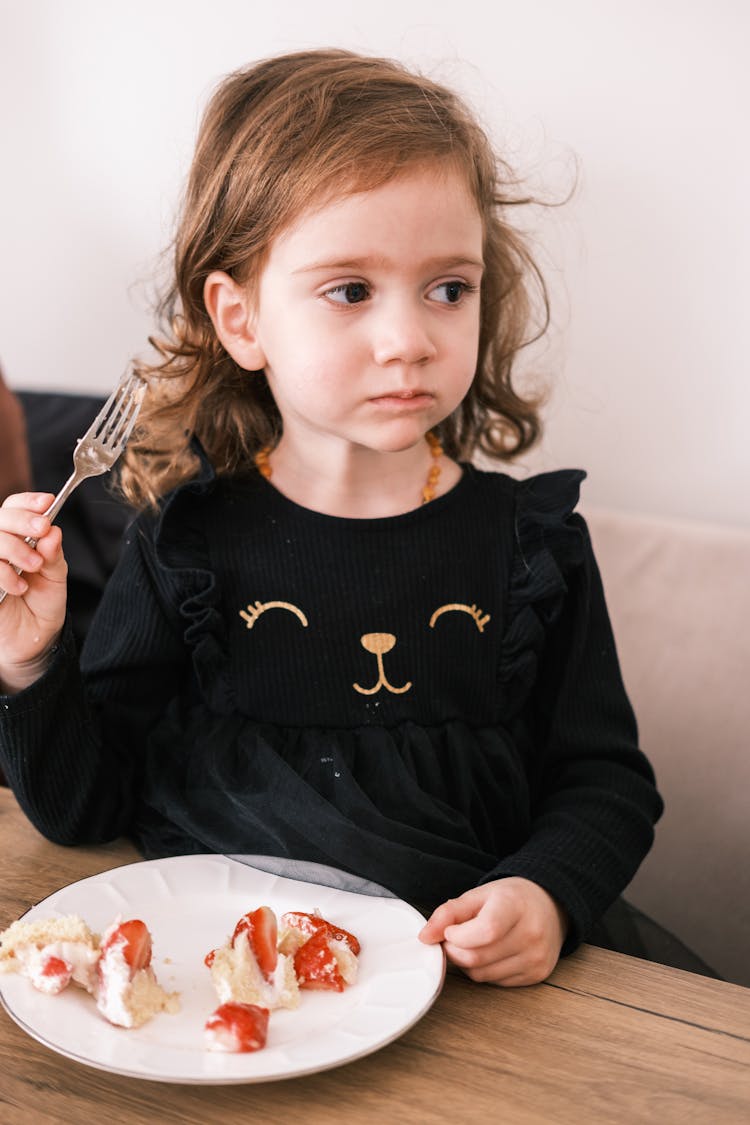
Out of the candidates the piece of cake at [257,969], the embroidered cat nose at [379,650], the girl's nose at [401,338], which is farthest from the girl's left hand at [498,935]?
the girl's nose at [401,338]

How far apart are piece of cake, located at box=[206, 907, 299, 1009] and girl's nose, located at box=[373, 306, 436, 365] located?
460mm

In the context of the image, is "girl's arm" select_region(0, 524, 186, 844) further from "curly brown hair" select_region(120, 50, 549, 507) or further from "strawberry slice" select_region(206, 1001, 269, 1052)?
"strawberry slice" select_region(206, 1001, 269, 1052)

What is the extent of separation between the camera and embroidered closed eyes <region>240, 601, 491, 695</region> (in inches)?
43.0

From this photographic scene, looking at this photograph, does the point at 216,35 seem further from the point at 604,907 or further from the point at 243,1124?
the point at 243,1124

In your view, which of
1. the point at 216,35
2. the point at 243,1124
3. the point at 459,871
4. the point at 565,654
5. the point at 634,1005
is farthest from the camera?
the point at 216,35

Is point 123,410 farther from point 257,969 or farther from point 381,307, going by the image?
point 257,969

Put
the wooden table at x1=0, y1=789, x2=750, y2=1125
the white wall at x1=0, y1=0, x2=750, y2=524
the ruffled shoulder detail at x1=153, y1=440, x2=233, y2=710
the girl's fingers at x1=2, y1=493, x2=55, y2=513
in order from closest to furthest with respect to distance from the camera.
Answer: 1. the wooden table at x1=0, y1=789, x2=750, y2=1125
2. the girl's fingers at x1=2, y1=493, x2=55, y2=513
3. the ruffled shoulder detail at x1=153, y1=440, x2=233, y2=710
4. the white wall at x1=0, y1=0, x2=750, y2=524

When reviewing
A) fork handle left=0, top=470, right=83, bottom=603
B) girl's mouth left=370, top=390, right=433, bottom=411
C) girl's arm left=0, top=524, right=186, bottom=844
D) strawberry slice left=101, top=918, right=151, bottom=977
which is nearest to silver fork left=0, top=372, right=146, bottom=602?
fork handle left=0, top=470, right=83, bottom=603

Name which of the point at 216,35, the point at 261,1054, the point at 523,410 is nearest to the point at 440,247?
the point at 523,410

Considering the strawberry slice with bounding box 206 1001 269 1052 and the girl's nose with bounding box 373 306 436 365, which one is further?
the girl's nose with bounding box 373 306 436 365

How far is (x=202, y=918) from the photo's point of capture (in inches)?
35.3

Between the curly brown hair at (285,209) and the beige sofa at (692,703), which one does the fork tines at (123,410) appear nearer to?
the curly brown hair at (285,209)

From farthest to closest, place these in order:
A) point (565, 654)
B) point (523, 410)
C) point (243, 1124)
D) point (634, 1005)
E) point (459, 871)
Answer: point (523, 410) < point (565, 654) < point (459, 871) < point (634, 1005) < point (243, 1124)

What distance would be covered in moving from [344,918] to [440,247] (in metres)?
0.56
